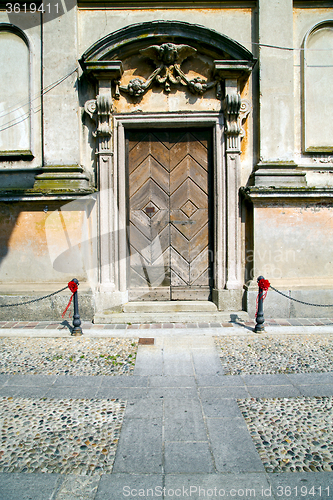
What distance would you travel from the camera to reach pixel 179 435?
8.21ft

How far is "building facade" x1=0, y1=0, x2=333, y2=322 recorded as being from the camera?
5.35 metres

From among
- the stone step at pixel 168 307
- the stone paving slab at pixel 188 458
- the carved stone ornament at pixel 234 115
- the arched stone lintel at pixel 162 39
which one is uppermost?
the arched stone lintel at pixel 162 39

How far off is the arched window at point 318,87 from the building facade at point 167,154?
0.02 m

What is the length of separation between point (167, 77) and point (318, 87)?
8.83 ft

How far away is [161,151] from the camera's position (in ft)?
19.0

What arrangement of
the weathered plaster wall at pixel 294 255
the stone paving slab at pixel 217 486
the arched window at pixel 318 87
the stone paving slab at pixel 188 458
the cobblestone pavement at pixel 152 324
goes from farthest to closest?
the arched window at pixel 318 87 → the weathered plaster wall at pixel 294 255 → the cobblestone pavement at pixel 152 324 → the stone paving slab at pixel 188 458 → the stone paving slab at pixel 217 486

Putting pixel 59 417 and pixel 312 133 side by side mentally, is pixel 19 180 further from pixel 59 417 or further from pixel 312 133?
pixel 312 133

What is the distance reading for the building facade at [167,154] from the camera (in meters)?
5.35

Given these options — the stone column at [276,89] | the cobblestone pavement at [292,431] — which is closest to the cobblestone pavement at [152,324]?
the cobblestone pavement at [292,431]

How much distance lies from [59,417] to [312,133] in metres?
5.81

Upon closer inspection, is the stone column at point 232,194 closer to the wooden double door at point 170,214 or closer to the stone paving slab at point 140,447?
the wooden double door at point 170,214

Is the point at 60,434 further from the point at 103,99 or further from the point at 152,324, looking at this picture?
the point at 103,99

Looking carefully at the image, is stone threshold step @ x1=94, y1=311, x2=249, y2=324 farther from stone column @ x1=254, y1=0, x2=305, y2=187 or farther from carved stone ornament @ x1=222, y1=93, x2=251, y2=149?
carved stone ornament @ x1=222, y1=93, x2=251, y2=149

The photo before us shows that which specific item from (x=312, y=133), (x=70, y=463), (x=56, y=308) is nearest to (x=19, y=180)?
(x=56, y=308)
